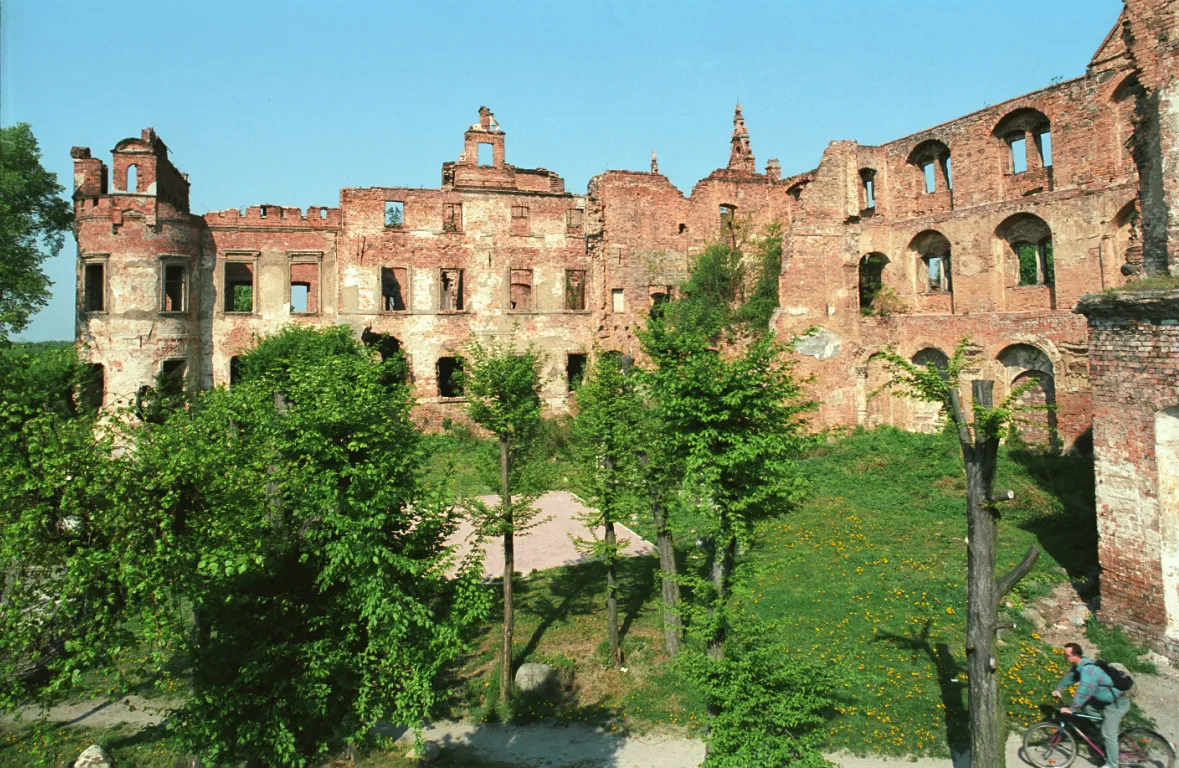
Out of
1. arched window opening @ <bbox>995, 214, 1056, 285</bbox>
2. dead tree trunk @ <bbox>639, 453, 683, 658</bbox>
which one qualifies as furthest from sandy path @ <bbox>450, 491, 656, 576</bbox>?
arched window opening @ <bbox>995, 214, 1056, 285</bbox>

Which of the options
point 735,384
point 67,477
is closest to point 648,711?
point 735,384

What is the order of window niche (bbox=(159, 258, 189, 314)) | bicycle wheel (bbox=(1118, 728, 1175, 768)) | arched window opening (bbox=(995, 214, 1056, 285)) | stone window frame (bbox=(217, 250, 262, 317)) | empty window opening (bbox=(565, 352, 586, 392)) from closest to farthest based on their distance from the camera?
bicycle wheel (bbox=(1118, 728, 1175, 768)), arched window opening (bbox=(995, 214, 1056, 285)), window niche (bbox=(159, 258, 189, 314)), stone window frame (bbox=(217, 250, 262, 317)), empty window opening (bbox=(565, 352, 586, 392))

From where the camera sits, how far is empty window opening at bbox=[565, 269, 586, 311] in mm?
32281

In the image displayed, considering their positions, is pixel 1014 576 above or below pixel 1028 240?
below

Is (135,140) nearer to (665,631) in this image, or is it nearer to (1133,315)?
(665,631)

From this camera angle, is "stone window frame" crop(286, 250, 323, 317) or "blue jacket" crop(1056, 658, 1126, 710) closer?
"blue jacket" crop(1056, 658, 1126, 710)

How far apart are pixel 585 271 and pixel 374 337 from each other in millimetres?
8925

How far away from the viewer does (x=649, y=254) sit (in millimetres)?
31047

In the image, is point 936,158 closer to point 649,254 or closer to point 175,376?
point 649,254

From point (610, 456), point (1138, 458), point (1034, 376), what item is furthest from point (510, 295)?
point (1138, 458)

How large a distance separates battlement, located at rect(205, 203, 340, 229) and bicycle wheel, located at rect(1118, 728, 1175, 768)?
28.2 metres

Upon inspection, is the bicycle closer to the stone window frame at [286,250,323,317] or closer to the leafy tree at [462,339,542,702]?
the leafy tree at [462,339,542,702]

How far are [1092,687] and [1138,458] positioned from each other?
4.10 metres

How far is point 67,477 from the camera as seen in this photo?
731 cm
